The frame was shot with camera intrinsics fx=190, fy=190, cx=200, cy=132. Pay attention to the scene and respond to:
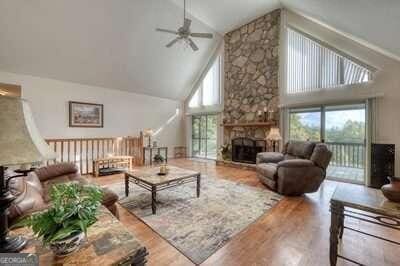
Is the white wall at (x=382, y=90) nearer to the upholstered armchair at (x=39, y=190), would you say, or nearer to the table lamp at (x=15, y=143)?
the upholstered armchair at (x=39, y=190)

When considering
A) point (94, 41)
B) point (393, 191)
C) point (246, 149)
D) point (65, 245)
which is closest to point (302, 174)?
point (393, 191)

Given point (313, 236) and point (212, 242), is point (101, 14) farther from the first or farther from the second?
point (313, 236)

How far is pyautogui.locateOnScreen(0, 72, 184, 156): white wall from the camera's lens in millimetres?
4996

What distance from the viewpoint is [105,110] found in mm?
6262

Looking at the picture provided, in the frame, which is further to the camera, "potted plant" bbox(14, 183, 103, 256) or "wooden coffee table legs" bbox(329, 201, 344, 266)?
"wooden coffee table legs" bbox(329, 201, 344, 266)

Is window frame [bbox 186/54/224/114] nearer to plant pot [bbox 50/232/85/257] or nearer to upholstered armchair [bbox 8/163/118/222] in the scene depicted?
upholstered armchair [bbox 8/163/118/222]

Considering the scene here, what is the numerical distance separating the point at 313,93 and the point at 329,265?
14.3ft

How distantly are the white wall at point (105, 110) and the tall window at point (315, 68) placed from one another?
4.84 meters

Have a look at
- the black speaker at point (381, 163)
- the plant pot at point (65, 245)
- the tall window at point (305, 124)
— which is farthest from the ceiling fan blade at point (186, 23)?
the black speaker at point (381, 163)

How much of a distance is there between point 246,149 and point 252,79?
2.33 m

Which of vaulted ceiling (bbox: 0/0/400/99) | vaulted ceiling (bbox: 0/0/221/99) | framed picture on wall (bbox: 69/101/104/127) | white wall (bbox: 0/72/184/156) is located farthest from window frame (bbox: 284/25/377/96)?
framed picture on wall (bbox: 69/101/104/127)

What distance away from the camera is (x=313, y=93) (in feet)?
16.5

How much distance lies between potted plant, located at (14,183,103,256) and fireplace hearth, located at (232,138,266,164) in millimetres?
5612

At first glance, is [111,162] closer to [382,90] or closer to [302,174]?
[302,174]
